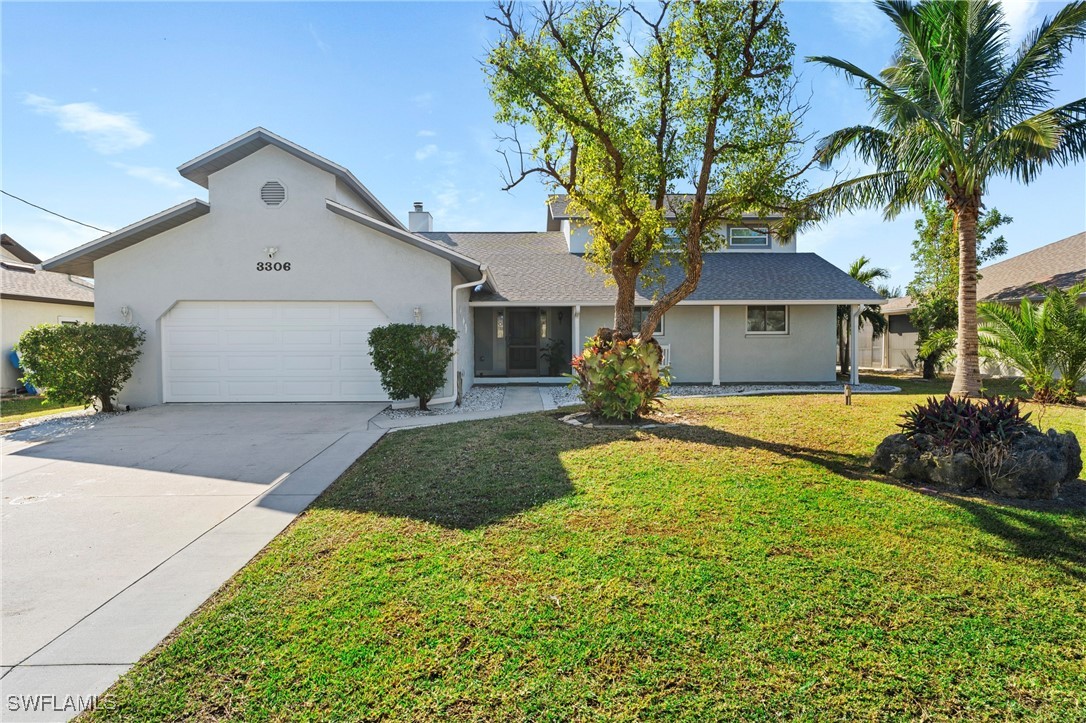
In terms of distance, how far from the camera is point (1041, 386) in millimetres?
11578

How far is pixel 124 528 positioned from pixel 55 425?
7450 mm

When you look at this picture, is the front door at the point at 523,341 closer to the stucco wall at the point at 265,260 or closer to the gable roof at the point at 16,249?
the stucco wall at the point at 265,260

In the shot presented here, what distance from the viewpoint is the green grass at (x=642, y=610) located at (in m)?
2.56

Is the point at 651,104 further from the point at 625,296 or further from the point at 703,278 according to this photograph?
the point at 703,278

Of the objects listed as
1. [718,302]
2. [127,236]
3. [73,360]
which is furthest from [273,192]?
[718,302]

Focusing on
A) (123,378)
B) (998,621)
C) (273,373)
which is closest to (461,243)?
(273,373)

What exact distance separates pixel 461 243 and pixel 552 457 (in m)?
14.5

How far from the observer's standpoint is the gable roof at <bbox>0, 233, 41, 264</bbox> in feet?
70.9

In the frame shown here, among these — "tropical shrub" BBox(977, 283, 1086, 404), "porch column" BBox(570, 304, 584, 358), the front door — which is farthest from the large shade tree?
the front door

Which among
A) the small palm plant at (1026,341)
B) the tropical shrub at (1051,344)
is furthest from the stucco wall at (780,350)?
the tropical shrub at (1051,344)

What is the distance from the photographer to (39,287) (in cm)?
1638

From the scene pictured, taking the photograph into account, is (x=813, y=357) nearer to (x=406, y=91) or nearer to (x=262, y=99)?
(x=406, y=91)

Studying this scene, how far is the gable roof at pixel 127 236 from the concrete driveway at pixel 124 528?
4.19 m

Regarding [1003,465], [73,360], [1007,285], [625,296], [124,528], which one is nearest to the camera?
[124,528]
